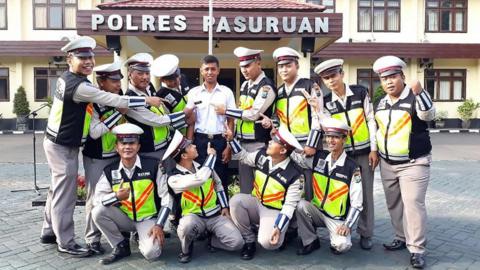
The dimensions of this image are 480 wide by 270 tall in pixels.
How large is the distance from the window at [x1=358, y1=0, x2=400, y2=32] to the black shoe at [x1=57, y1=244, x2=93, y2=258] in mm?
20425

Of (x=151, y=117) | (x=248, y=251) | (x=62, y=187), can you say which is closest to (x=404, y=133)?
(x=248, y=251)

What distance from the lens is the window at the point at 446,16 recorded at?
22545mm

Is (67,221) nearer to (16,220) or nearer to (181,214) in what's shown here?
(181,214)

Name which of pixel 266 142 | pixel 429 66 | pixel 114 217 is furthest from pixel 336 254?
pixel 429 66

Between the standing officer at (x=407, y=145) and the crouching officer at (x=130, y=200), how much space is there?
7.55 feet

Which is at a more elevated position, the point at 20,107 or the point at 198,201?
the point at 20,107

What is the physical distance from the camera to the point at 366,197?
15.3 feet

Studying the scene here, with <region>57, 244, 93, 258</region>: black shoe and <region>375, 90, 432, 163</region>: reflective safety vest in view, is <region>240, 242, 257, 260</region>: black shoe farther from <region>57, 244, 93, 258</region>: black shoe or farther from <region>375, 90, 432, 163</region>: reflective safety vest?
<region>375, 90, 432, 163</region>: reflective safety vest

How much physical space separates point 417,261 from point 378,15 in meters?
20.3

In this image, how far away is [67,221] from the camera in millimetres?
4383

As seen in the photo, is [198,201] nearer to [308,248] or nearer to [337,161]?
[308,248]

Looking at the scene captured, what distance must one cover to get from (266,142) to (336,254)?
54.3 inches

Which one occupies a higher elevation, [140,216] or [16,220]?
[140,216]

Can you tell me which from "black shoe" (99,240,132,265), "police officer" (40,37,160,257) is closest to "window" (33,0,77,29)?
"police officer" (40,37,160,257)
